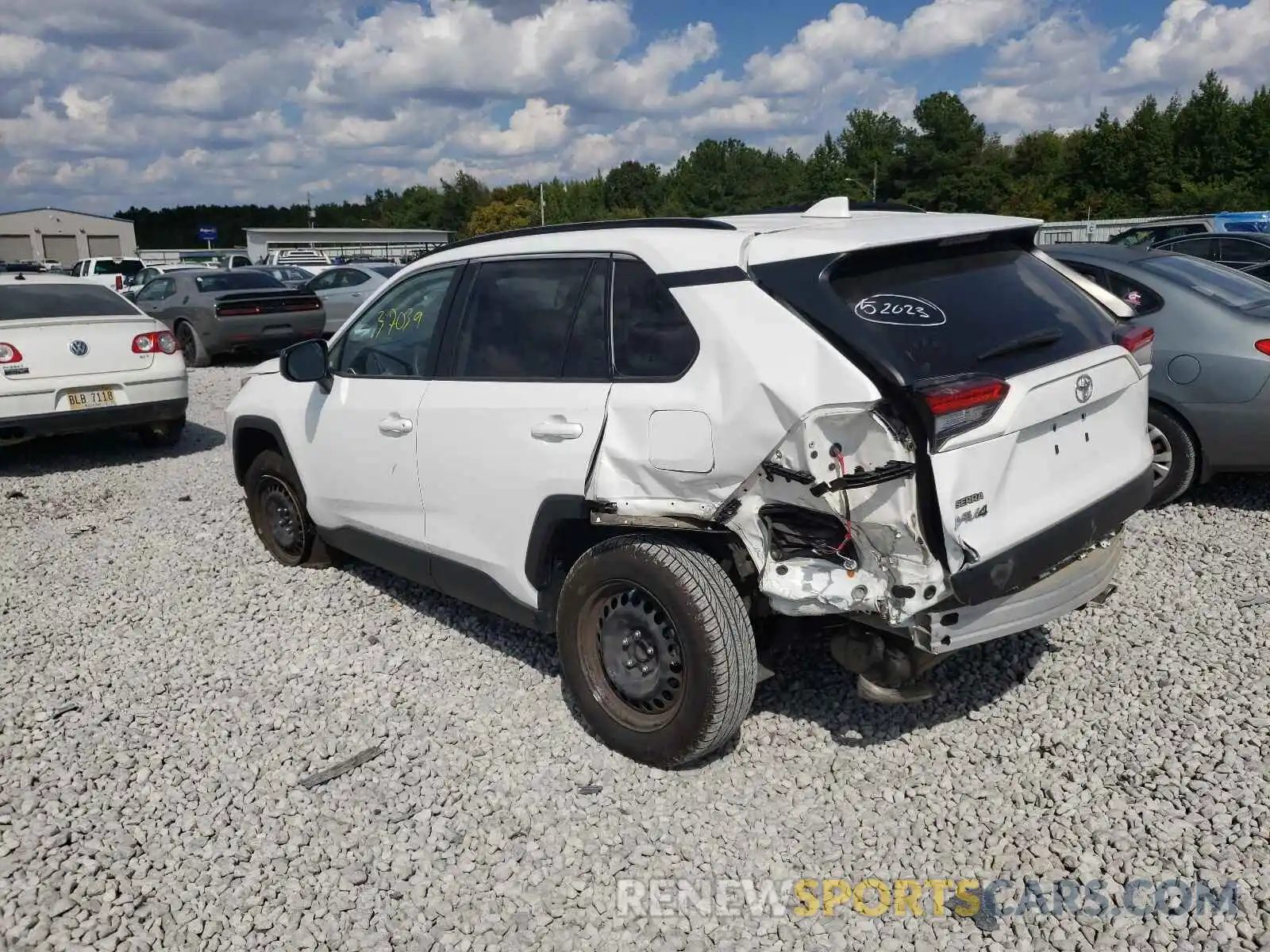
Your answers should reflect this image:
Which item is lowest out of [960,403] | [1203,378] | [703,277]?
A: [1203,378]

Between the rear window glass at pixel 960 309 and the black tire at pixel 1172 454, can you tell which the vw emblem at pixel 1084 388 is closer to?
the rear window glass at pixel 960 309

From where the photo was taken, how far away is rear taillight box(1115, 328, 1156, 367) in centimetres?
360

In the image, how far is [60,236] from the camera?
281 ft

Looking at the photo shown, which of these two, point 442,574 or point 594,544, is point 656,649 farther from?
point 442,574

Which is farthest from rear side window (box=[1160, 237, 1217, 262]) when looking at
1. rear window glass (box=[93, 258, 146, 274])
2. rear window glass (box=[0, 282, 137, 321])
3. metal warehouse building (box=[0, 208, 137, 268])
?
metal warehouse building (box=[0, 208, 137, 268])

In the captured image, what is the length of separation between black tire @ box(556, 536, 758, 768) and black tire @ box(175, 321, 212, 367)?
13053mm

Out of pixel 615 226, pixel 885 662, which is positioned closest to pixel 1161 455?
pixel 885 662

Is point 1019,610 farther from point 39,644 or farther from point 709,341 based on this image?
point 39,644

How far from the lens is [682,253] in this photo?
335cm

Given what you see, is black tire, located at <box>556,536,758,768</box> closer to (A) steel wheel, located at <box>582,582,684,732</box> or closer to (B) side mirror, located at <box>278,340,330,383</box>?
(A) steel wheel, located at <box>582,582,684,732</box>

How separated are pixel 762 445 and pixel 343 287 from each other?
54.3 feet

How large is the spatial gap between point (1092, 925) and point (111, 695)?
13.0 feet

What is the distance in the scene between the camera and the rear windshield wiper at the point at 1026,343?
Answer: 3.08 metres

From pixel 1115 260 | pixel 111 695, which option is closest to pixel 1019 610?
pixel 111 695
